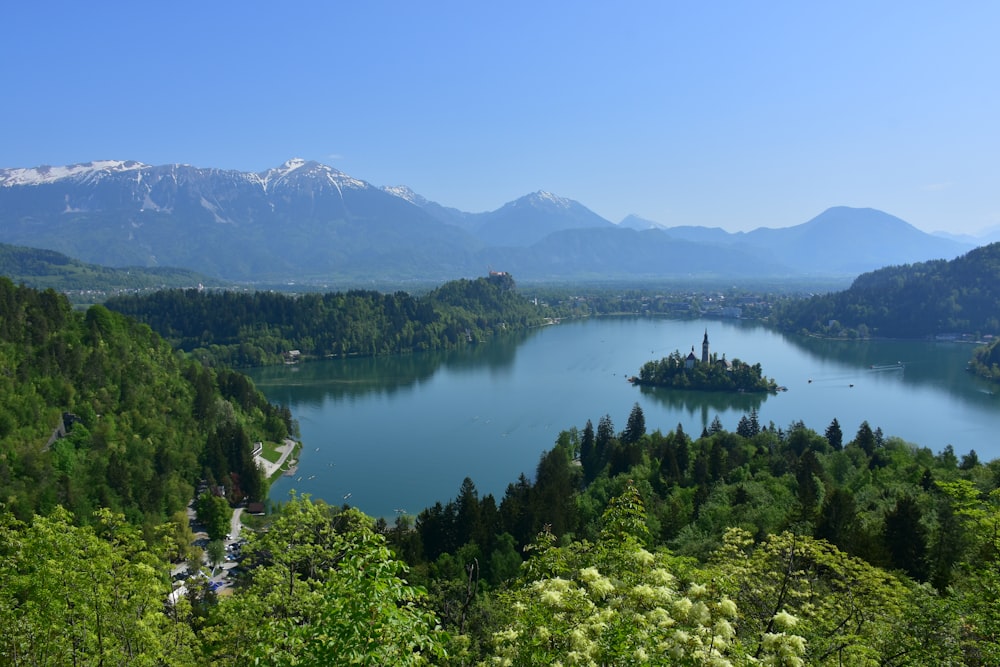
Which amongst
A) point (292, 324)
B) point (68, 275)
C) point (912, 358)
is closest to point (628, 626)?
point (912, 358)

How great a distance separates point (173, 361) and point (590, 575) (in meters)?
36.5

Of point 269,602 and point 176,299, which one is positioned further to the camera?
point 176,299

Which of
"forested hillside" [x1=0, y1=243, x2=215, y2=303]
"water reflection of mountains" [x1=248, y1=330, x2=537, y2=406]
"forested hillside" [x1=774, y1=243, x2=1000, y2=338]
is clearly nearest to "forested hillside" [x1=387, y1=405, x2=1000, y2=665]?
"water reflection of mountains" [x1=248, y1=330, x2=537, y2=406]

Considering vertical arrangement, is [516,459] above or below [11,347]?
below

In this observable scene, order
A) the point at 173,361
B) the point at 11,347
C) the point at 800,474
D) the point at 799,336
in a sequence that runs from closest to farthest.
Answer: the point at 800,474
the point at 11,347
the point at 173,361
the point at 799,336

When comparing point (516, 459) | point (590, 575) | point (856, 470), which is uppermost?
point (590, 575)

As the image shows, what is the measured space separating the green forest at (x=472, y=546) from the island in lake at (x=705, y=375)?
1185 cm

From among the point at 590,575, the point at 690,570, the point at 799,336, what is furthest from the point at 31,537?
the point at 799,336

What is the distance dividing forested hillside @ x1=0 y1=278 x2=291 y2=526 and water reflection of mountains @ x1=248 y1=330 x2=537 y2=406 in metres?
15.3

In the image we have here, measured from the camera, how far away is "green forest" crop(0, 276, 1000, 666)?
4117mm

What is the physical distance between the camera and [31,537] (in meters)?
6.45

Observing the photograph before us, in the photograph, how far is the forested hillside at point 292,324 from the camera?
226 ft

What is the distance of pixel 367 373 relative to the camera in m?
59.8

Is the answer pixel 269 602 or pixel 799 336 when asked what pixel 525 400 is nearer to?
pixel 269 602
